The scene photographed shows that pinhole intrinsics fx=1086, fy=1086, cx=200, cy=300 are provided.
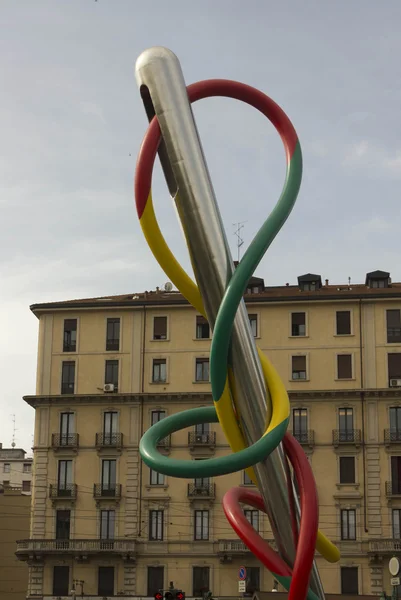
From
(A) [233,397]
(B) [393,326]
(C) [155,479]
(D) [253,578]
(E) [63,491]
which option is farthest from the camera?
(B) [393,326]

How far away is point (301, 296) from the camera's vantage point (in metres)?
60.9

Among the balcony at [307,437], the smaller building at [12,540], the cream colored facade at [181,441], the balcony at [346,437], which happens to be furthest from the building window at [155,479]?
the smaller building at [12,540]

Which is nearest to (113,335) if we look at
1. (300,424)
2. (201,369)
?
(201,369)

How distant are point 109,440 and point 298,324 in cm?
1238

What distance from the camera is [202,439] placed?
5938 cm

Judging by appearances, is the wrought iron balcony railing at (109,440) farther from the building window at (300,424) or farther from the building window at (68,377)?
the building window at (300,424)

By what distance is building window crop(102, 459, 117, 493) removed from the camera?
59375 mm

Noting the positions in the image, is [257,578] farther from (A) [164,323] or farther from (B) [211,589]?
(A) [164,323]

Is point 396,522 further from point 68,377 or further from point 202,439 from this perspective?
point 68,377

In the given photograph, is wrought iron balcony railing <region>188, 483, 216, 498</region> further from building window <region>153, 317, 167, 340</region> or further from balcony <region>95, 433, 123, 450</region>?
building window <region>153, 317, 167, 340</region>

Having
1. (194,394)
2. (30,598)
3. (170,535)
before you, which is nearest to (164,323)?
(194,394)

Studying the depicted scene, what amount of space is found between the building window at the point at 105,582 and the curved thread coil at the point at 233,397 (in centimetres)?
4044

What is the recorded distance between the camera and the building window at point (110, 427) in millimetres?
60188

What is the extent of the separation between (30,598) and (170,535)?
8317 millimetres
